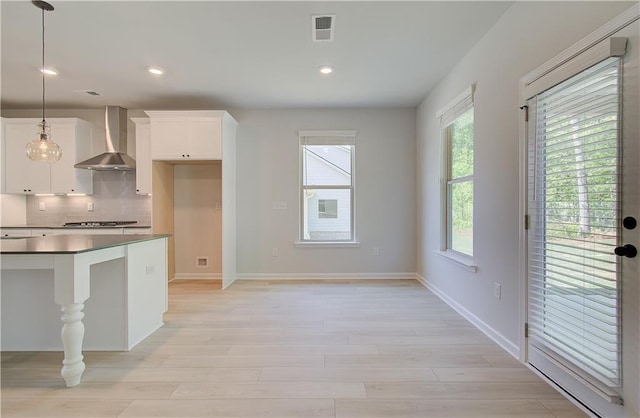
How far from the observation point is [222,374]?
203cm

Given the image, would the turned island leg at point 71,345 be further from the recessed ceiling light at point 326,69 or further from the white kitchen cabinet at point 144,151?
the recessed ceiling light at point 326,69

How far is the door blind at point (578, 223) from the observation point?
1508mm

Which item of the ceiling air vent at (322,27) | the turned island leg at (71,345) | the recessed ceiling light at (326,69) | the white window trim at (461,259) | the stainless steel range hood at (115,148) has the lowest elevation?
the turned island leg at (71,345)

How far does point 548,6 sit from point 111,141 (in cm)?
522

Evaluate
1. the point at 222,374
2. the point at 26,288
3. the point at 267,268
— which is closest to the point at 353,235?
the point at 267,268

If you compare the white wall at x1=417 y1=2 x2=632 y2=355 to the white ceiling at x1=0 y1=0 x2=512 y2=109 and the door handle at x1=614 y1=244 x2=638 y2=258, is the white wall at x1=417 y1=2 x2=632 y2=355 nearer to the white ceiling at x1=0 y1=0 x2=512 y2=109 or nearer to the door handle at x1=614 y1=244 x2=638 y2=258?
the white ceiling at x1=0 y1=0 x2=512 y2=109

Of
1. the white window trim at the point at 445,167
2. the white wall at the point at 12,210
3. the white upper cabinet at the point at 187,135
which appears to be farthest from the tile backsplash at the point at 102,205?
the white window trim at the point at 445,167

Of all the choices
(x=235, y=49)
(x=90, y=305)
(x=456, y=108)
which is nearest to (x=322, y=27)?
(x=235, y=49)

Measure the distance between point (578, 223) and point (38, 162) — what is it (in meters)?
6.07

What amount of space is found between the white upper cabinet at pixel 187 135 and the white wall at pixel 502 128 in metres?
3.08

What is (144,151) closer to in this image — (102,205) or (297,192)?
(102,205)

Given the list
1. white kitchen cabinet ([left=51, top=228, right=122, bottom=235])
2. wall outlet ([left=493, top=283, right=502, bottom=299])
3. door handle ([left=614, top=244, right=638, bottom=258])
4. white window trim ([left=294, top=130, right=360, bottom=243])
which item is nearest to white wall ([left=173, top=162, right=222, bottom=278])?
white kitchen cabinet ([left=51, top=228, right=122, bottom=235])

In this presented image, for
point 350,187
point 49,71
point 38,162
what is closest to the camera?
point 49,71

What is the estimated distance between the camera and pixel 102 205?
15.4ft
